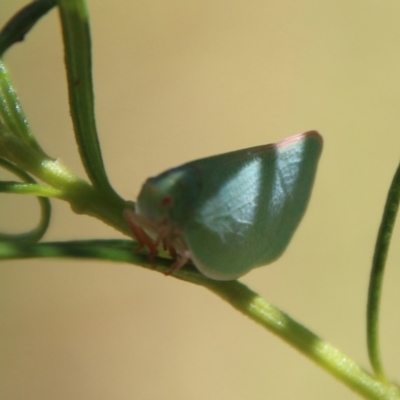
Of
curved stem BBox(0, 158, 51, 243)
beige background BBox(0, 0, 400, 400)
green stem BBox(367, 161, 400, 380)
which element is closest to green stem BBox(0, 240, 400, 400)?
green stem BBox(367, 161, 400, 380)

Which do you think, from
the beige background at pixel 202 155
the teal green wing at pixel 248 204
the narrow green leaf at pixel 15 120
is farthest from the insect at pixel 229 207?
the beige background at pixel 202 155

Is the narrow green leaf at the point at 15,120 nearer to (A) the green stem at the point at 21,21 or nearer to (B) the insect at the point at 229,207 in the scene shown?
(A) the green stem at the point at 21,21

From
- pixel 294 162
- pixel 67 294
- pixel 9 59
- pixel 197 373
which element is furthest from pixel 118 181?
pixel 294 162

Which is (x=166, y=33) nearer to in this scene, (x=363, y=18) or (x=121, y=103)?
(x=121, y=103)

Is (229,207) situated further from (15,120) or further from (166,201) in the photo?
(15,120)

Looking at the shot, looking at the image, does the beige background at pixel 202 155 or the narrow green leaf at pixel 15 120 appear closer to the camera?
the narrow green leaf at pixel 15 120

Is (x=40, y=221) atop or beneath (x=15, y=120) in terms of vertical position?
beneath

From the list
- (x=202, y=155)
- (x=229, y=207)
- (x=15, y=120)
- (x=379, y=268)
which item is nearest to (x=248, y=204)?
(x=229, y=207)

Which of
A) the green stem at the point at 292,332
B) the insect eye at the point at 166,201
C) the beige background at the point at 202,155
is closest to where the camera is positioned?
the insect eye at the point at 166,201
